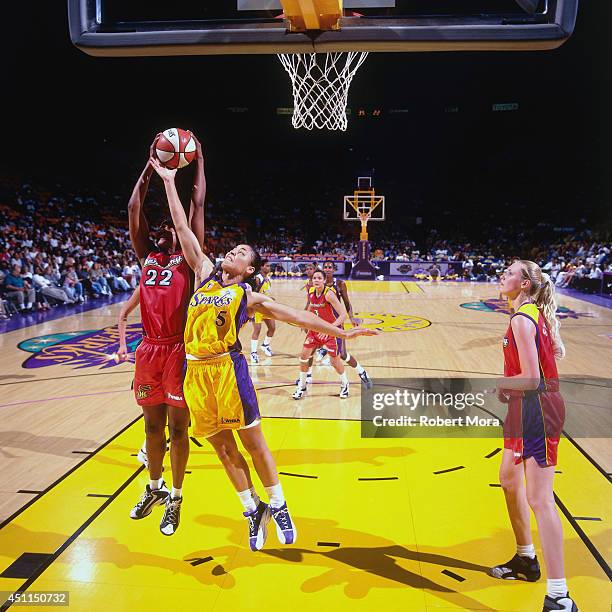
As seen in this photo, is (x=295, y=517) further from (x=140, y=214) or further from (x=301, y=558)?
(x=140, y=214)

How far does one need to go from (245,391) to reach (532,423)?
1545 millimetres

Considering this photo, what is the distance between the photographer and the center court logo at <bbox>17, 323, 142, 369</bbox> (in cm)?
866

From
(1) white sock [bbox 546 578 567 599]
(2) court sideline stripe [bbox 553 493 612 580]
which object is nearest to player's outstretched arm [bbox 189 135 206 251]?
(1) white sock [bbox 546 578 567 599]

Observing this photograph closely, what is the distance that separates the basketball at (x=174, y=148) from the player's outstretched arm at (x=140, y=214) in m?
0.06

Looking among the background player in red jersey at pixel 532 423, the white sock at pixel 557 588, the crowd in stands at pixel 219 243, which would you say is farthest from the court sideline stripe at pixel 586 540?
the crowd in stands at pixel 219 243

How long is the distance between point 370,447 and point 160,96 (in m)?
20.1

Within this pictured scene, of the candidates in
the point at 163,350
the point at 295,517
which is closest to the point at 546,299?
the point at 295,517

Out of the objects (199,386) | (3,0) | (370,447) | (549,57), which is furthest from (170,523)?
(549,57)

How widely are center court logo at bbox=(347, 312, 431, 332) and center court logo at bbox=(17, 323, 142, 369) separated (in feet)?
15.0

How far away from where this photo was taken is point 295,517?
3.96 m

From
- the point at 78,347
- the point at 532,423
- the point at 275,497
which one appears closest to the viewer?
the point at 532,423

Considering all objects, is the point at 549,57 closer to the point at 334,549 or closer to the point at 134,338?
the point at 134,338

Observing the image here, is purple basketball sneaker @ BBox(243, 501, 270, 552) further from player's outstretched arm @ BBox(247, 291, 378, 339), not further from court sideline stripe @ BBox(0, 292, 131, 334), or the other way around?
court sideline stripe @ BBox(0, 292, 131, 334)

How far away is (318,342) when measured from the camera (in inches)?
264
